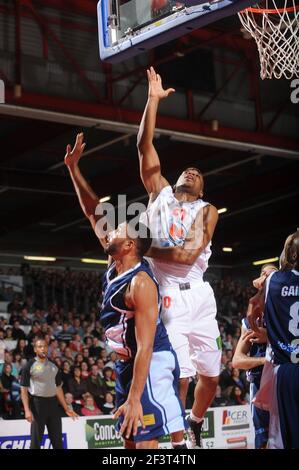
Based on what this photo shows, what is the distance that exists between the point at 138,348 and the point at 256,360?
1.28 m

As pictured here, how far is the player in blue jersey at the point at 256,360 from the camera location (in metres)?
5.93

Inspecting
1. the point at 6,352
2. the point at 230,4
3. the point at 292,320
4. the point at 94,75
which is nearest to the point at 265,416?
the point at 292,320

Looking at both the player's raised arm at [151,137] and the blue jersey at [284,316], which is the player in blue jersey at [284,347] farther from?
the player's raised arm at [151,137]

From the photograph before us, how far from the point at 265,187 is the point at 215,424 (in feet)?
23.1

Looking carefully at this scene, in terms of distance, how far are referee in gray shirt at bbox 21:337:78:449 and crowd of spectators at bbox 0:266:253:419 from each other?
1.42 metres

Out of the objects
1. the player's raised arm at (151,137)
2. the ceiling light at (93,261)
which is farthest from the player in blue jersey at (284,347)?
the ceiling light at (93,261)

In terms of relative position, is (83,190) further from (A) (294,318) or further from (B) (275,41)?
(B) (275,41)

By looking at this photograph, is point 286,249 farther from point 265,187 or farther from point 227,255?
point 227,255

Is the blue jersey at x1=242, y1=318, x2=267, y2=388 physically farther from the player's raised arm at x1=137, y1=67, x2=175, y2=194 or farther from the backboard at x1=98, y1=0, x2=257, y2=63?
the backboard at x1=98, y1=0, x2=257, y2=63

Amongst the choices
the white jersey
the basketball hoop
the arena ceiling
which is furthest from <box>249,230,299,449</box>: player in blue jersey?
the arena ceiling

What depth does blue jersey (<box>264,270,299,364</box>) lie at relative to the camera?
502 centimetres

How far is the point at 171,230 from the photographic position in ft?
20.6

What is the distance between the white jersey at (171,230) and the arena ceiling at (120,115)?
286 inches
